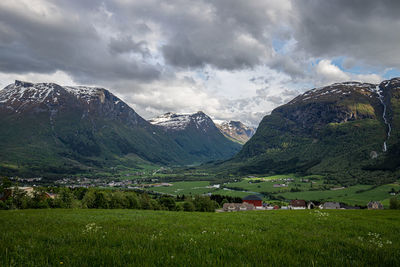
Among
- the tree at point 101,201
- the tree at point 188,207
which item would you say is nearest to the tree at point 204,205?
the tree at point 188,207

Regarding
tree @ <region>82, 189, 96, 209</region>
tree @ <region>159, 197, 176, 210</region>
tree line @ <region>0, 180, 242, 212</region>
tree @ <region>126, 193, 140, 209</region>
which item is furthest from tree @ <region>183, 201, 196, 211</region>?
tree @ <region>82, 189, 96, 209</region>

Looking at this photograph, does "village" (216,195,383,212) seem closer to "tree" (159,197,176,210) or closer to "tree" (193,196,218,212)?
"tree" (193,196,218,212)

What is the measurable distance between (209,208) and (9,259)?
97.7 m

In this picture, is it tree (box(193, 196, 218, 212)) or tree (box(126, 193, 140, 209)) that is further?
tree (box(193, 196, 218, 212))

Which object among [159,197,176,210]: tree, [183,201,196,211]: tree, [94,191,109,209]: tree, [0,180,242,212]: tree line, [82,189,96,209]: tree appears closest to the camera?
[0,180,242,212]: tree line

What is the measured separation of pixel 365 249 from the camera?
7.51m

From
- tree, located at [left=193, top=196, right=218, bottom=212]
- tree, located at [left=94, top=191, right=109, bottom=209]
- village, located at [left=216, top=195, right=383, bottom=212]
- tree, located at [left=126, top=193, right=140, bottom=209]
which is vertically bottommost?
village, located at [left=216, top=195, right=383, bottom=212]

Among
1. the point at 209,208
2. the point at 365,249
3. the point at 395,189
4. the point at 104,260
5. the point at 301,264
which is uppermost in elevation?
the point at 104,260

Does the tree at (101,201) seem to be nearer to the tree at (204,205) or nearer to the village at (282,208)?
the tree at (204,205)

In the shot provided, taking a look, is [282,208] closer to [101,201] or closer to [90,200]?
[101,201]

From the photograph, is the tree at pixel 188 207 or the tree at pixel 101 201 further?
the tree at pixel 188 207

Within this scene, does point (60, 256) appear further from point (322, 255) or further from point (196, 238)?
point (322, 255)

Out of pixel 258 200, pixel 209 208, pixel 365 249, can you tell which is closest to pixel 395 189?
pixel 258 200

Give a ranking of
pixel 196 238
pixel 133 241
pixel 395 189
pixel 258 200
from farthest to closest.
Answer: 1. pixel 395 189
2. pixel 258 200
3. pixel 196 238
4. pixel 133 241
